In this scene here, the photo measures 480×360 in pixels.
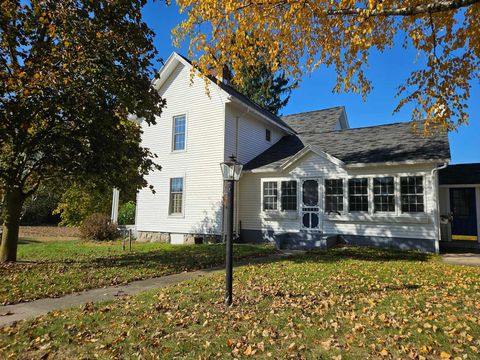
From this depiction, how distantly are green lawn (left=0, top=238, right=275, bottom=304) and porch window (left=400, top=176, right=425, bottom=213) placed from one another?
219 inches

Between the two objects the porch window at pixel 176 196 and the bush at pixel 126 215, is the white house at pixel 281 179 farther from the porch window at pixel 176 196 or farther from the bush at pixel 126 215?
the bush at pixel 126 215

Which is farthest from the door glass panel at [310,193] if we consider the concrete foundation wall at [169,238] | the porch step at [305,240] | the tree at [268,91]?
the tree at [268,91]

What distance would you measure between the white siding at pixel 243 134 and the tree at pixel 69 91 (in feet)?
20.2

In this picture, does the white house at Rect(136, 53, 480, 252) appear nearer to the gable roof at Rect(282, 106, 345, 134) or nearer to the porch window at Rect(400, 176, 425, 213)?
the porch window at Rect(400, 176, 425, 213)

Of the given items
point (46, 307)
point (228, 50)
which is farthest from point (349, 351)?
point (228, 50)

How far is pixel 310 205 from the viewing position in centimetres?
1534

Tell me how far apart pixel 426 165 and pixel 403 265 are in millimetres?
4974

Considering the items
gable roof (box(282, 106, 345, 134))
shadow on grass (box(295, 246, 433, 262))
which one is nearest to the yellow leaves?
shadow on grass (box(295, 246, 433, 262))

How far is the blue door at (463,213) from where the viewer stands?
15.3 metres

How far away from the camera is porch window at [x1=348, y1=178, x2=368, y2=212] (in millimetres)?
→ 14203

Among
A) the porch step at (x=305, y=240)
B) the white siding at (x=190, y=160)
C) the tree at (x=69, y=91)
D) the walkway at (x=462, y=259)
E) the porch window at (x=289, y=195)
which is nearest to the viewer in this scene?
the tree at (x=69, y=91)

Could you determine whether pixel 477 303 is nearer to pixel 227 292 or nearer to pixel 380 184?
pixel 227 292

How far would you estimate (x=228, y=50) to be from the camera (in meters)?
8.94

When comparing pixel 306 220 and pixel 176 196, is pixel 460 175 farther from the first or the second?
pixel 176 196
